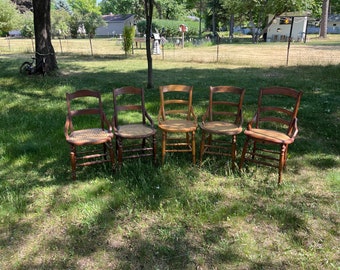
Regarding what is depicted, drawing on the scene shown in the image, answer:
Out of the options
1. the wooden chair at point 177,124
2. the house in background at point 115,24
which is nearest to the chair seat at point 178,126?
the wooden chair at point 177,124

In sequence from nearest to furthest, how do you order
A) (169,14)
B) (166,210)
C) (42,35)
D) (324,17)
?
(166,210)
(42,35)
(324,17)
(169,14)

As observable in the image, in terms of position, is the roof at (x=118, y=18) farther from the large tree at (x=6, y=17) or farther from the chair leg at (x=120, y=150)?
the chair leg at (x=120, y=150)

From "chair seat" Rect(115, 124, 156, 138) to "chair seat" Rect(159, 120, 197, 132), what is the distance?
172 mm

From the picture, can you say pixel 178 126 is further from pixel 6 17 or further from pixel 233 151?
pixel 6 17

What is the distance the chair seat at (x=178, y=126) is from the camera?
4.00m

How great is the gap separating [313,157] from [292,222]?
5.96ft

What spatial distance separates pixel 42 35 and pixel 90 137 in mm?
7262

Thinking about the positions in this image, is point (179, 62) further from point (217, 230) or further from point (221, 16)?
point (221, 16)

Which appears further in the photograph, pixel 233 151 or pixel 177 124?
pixel 177 124

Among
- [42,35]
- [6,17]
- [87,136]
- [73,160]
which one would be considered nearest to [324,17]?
[6,17]

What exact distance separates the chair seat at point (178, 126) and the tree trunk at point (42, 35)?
23.3ft

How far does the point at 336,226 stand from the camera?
9.95ft

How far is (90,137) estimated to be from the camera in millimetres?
3869

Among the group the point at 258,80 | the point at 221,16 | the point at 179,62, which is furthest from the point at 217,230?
the point at 221,16
